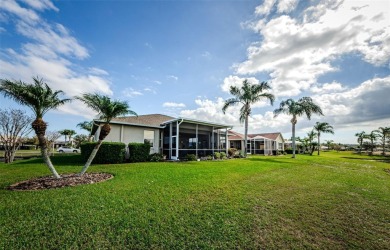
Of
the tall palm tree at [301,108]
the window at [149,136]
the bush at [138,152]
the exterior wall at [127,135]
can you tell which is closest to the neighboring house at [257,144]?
the tall palm tree at [301,108]

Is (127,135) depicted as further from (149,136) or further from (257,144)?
(257,144)

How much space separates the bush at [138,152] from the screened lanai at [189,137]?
296 centimetres

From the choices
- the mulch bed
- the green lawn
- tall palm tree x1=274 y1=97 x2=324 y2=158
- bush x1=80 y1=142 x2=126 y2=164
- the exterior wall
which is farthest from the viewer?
tall palm tree x1=274 y1=97 x2=324 y2=158

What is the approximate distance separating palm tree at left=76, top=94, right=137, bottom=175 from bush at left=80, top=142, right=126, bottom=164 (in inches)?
201

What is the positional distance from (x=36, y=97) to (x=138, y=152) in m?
9.20

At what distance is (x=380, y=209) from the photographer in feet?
19.5

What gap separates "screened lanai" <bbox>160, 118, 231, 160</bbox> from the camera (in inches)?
716

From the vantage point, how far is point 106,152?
1362 cm

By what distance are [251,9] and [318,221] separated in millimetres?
11902

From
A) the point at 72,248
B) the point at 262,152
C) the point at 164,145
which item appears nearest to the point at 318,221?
the point at 72,248

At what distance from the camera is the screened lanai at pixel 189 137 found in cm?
1820

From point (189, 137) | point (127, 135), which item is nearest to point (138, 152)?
point (127, 135)

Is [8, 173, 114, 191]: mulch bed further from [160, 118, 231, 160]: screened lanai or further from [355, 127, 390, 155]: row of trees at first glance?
[355, 127, 390, 155]: row of trees

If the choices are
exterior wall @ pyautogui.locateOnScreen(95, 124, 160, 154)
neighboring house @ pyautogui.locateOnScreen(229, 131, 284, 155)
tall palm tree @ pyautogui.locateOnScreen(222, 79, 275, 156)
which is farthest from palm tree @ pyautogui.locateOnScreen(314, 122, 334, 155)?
exterior wall @ pyautogui.locateOnScreen(95, 124, 160, 154)
